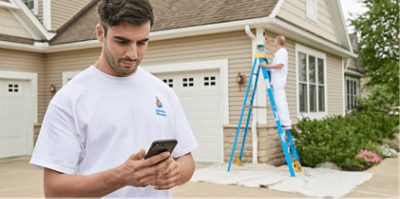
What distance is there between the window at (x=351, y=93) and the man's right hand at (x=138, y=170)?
1834 centimetres

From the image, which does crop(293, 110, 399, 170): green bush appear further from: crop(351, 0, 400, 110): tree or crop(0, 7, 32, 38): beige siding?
crop(351, 0, 400, 110): tree

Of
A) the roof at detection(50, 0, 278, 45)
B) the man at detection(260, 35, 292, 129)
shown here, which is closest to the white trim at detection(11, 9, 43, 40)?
the roof at detection(50, 0, 278, 45)

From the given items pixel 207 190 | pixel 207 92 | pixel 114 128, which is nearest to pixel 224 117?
pixel 207 92

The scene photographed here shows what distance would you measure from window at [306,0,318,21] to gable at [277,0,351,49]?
0.10 m

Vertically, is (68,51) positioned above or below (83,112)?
above

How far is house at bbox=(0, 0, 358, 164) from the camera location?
8.83m

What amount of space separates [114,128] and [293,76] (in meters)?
8.95

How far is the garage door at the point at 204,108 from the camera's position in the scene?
9.30 meters

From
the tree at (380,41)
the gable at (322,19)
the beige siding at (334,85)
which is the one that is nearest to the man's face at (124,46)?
the gable at (322,19)

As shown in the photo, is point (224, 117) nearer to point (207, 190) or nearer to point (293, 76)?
point (293, 76)

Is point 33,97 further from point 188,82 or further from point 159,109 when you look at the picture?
point 159,109

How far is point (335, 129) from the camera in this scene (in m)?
9.18

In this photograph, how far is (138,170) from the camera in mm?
1463

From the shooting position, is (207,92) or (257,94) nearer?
(257,94)
